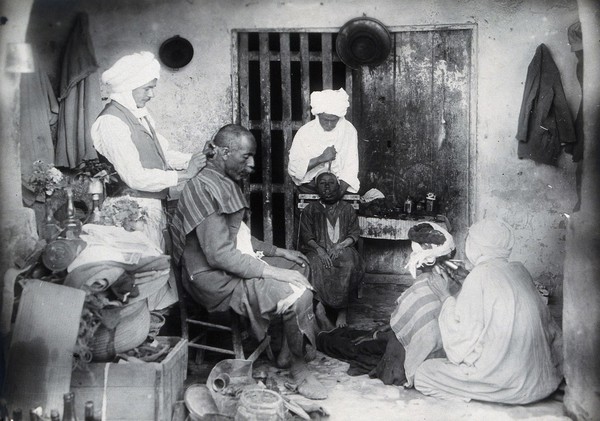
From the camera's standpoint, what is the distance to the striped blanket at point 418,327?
183 inches

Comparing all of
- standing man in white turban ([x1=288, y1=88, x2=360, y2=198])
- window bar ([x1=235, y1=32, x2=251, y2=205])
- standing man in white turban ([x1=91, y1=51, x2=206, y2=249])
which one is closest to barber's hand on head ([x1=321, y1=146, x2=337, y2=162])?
standing man in white turban ([x1=288, y1=88, x2=360, y2=198])

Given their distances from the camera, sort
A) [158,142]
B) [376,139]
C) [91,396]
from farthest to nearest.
→ 1. [376,139]
2. [158,142]
3. [91,396]

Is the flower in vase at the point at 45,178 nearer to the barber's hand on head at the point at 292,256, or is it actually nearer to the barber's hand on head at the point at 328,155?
the barber's hand on head at the point at 292,256

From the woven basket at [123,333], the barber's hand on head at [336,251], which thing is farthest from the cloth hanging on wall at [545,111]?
the woven basket at [123,333]

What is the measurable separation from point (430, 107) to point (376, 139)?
71cm

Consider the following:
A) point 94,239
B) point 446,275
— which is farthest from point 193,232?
point 446,275

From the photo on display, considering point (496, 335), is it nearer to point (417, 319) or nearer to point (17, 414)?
point (417, 319)

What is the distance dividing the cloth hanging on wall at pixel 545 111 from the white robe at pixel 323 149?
1.88m

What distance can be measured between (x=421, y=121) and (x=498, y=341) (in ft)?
13.2

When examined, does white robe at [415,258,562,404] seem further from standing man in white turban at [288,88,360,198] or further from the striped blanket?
standing man in white turban at [288,88,360,198]

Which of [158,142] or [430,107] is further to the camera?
[430,107]

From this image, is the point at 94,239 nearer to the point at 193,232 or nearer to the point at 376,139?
the point at 193,232

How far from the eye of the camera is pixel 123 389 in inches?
149

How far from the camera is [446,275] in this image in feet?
15.9
